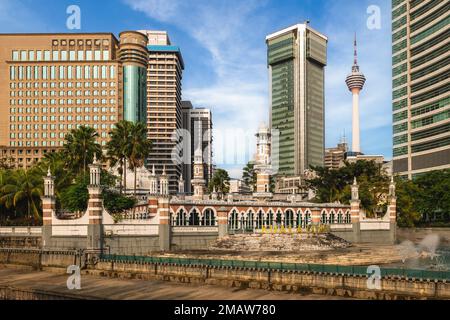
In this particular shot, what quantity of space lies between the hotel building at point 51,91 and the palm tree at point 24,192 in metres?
90.4

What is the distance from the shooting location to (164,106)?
19038 centimetres

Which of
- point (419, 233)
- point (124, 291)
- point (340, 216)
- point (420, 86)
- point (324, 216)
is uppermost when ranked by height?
point (420, 86)

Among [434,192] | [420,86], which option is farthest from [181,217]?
[420,86]

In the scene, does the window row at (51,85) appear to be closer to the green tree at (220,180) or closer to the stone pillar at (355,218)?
the green tree at (220,180)

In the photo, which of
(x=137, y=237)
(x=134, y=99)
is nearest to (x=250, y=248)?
(x=137, y=237)

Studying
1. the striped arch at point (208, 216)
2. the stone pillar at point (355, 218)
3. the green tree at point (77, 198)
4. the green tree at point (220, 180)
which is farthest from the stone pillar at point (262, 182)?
the green tree at point (77, 198)

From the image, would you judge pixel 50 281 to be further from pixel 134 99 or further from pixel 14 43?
pixel 14 43

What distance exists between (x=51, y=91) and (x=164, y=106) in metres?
47.6

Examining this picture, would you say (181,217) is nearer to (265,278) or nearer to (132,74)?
(265,278)

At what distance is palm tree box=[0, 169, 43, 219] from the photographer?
6231 cm

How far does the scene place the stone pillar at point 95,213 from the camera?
44.9 m

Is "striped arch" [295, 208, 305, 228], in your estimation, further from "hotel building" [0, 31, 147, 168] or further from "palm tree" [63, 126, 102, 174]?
"hotel building" [0, 31, 147, 168]

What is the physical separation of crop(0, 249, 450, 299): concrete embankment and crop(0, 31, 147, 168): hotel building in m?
120
